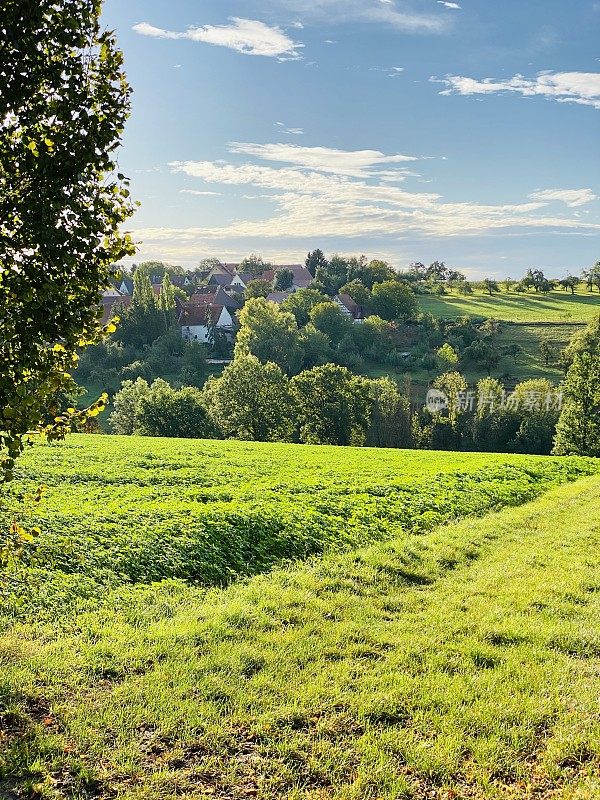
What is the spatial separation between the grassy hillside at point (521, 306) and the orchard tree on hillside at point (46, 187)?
4359 inches

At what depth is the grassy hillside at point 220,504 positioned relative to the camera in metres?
11.4

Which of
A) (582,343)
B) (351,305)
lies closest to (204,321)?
(351,305)

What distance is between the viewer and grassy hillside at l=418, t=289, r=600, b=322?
10944cm

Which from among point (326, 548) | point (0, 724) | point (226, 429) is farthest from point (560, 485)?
point (226, 429)

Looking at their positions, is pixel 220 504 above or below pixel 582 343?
below

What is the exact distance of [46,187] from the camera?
5609mm

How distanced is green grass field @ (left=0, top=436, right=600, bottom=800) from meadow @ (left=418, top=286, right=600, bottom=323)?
10247 centimetres

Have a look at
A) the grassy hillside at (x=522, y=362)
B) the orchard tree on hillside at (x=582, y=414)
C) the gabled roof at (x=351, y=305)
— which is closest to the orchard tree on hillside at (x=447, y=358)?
the grassy hillside at (x=522, y=362)

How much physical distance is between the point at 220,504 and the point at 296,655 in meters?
7.89

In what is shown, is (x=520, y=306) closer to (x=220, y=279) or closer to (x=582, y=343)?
(x=582, y=343)

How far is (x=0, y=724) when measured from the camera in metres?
6.42

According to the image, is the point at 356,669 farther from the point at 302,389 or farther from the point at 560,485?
the point at 302,389

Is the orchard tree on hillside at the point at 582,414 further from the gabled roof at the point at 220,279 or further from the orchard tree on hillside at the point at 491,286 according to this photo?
the gabled roof at the point at 220,279

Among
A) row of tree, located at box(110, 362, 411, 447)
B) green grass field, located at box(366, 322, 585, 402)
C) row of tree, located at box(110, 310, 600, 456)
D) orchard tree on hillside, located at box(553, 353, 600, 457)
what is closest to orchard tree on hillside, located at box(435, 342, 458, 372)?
green grass field, located at box(366, 322, 585, 402)
